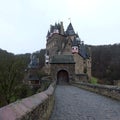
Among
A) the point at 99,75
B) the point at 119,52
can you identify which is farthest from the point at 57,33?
the point at 119,52

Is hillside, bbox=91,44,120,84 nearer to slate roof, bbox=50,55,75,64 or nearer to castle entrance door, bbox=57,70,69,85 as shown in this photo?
castle entrance door, bbox=57,70,69,85

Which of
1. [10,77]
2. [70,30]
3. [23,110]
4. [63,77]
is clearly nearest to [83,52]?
[70,30]

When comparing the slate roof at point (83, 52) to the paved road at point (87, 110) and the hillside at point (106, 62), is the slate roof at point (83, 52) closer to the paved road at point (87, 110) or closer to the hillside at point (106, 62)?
the hillside at point (106, 62)

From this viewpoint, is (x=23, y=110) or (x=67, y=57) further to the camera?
(x=67, y=57)

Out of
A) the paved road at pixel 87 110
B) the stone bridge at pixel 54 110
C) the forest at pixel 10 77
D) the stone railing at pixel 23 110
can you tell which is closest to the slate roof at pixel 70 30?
the forest at pixel 10 77

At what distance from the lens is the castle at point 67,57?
178 feet

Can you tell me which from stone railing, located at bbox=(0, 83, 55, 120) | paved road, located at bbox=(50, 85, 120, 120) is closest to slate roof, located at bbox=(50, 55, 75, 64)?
paved road, located at bbox=(50, 85, 120, 120)

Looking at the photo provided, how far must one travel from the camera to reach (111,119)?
941 cm

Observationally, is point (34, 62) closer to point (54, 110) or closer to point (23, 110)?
point (54, 110)

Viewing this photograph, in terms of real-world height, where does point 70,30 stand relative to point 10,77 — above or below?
above

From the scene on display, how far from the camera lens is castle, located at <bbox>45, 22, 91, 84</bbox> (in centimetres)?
5425

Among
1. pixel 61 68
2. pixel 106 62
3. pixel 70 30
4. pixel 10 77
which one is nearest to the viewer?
pixel 10 77

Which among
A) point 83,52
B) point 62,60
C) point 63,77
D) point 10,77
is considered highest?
point 83,52

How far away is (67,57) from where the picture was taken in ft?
184
